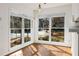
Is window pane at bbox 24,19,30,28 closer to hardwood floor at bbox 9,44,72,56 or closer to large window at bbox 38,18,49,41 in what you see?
large window at bbox 38,18,49,41

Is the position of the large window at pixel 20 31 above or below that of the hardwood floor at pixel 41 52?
above

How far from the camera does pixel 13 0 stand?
12.0 inches

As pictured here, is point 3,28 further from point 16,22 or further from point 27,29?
point 27,29

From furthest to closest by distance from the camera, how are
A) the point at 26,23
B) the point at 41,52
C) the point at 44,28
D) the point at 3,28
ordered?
the point at 44,28 → the point at 26,23 → the point at 41,52 → the point at 3,28

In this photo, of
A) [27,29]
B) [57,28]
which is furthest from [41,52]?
[57,28]

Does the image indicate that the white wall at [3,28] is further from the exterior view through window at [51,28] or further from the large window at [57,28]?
the large window at [57,28]

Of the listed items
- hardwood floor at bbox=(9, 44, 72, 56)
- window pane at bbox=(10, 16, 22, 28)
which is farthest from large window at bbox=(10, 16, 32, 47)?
hardwood floor at bbox=(9, 44, 72, 56)

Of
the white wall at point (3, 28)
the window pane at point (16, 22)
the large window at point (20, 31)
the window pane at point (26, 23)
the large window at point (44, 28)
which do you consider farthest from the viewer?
the large window at point (44, 28)

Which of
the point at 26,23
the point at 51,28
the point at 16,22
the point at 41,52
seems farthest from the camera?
the point at 51,28

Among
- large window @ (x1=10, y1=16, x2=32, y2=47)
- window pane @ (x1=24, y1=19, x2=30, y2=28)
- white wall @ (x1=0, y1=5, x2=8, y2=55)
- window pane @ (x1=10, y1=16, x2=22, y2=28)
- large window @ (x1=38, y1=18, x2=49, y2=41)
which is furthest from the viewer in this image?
large window @ (x1=38, y1=18, x2=49, y2=41)

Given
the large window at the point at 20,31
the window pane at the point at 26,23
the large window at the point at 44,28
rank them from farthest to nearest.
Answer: the large window at the point at 44,28 < the window pane at the point at 26,23 < the large window at the point at 20,31

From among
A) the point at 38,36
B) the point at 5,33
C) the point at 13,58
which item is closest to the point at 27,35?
the point at 38,36

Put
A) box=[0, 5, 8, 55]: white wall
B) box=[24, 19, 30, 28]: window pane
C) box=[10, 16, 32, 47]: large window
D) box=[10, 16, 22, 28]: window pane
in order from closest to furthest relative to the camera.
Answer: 1. box=[0, 5, 8, 55]: white wall
2. box=[10, 16, 22, 28]: window pane
3. box=[10, 16, 32, 47]: large window
4. box=[24, 19, 30, 28]: window pane

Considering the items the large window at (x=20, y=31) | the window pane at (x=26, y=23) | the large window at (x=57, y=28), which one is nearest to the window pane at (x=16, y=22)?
the large window at (x=20, y=31)
